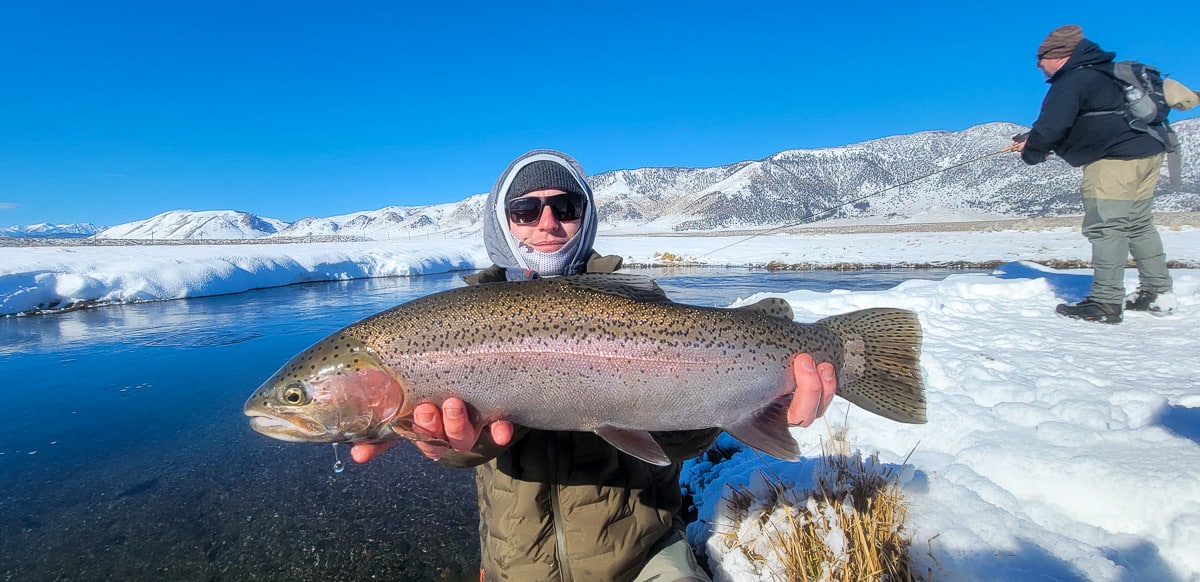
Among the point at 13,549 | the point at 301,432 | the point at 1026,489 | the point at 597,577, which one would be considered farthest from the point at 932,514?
the point at 13,549

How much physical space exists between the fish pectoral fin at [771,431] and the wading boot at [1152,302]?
6044 millimetres

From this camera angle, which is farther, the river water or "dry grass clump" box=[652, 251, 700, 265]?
"dry grass clump" box=[652, 251, 700, 265]

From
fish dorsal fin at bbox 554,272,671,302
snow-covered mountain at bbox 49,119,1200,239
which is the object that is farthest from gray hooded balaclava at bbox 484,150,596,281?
snow-covered mountain at bbox 49,119,1200,239

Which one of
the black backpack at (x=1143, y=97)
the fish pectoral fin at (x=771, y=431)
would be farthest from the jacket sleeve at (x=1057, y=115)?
the fish pectoral fin at (x=771, y=431)

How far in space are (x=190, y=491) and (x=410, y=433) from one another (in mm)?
3470

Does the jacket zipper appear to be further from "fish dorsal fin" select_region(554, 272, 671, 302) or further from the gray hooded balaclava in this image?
the gray hooded balaclava

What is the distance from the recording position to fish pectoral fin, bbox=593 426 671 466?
6.68 ft

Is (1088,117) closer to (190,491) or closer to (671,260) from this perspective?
(190,491)

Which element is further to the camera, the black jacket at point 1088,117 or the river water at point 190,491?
the black jacket at point 1088,117

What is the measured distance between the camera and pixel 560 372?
215cm

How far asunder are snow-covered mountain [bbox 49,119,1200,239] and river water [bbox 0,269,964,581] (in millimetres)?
71878

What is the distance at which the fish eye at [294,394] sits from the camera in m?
2.16

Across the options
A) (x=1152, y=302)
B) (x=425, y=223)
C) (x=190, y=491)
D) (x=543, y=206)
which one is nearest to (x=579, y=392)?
(x=543, y=206)

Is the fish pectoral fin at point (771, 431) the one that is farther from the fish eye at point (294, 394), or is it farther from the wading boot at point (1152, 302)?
the wading boot at point (1152, 302)
